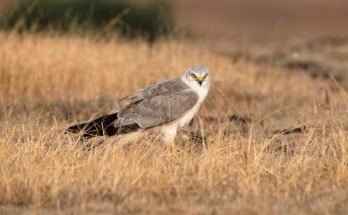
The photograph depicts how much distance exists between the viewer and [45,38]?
483 inches

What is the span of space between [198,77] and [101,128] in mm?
1032

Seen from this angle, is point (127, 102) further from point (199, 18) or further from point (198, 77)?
point (199, 18)

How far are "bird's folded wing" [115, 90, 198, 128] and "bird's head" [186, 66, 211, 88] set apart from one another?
0.11m

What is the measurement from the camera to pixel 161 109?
7871mm

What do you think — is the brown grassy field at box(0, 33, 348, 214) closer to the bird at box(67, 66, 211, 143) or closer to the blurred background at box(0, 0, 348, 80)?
the bird at box(67, 66, 211, 143)

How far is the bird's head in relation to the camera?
789 cm

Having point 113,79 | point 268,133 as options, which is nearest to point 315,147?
point 268,133

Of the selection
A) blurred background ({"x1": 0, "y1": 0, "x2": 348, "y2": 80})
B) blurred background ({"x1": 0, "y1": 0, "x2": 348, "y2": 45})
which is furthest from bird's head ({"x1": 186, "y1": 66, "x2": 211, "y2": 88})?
blurred background ({"x1": 0, "y1": 0, "x2": 348, "y2": 45})

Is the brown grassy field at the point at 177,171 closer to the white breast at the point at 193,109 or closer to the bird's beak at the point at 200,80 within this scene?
the white breast at the point at 193,109

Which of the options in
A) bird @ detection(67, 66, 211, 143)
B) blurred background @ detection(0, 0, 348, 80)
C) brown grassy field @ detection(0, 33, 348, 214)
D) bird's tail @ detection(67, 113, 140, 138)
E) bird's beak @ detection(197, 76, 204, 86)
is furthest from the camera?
blurred background @ detection(0, 0, 348, 80)

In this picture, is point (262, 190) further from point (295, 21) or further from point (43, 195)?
point (295, 21)

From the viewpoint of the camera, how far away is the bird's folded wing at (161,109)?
778cm

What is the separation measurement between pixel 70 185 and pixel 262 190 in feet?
4.28

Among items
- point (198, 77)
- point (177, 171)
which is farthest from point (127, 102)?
point (177, 171)
